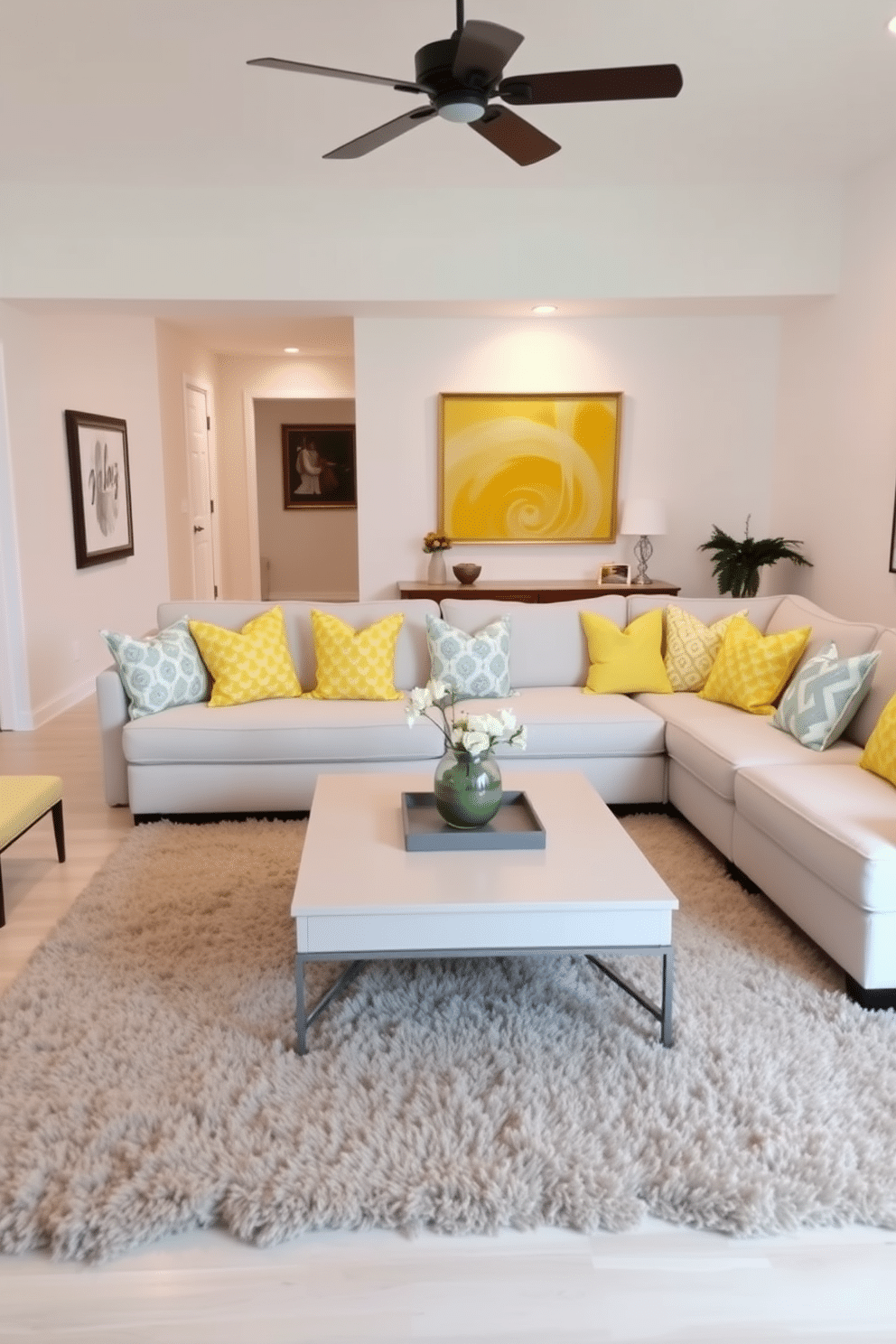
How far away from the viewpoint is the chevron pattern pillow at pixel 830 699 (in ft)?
11.1

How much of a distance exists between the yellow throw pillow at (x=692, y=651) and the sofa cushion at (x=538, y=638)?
0.33 metres

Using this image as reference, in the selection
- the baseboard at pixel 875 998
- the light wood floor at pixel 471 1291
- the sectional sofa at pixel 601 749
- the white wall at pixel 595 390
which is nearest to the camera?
the light wood floor at pixel 471 1291

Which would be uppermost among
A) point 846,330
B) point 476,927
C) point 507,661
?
point 846,330

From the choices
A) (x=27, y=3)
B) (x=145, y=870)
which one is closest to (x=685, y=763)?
(x=145, y=870)

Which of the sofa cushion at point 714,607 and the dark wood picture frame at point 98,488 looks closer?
the sofa cushion at point 714,607

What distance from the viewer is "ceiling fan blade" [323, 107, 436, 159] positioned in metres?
2.78

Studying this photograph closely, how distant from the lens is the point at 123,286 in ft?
16.6

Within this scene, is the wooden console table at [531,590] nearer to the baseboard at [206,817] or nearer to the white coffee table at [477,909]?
the baseboard at [206,817]

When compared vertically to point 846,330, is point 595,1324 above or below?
below

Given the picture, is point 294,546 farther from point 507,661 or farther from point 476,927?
point 476,927

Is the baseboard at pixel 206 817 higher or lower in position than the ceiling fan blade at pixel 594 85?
lower

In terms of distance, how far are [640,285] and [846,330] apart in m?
1.10

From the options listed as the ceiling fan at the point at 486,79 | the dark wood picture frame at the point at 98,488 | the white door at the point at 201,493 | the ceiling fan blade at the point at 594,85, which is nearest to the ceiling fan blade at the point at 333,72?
the ceiling fan at the point at 486,79

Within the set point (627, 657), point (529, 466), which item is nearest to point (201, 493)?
point (529, 466)
